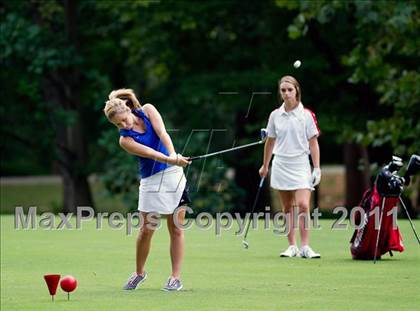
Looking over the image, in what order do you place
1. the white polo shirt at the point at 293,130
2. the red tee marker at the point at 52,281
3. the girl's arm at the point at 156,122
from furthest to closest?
the white polo shirt at the point at 293,130
the girl's arm at the point at 156,122
the red tee marker at the point at 52,281

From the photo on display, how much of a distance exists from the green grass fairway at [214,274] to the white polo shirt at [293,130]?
3.95 ft

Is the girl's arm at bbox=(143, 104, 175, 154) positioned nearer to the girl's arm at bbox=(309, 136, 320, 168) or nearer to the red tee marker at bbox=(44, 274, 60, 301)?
the red tee marker at bbox=(44, 274, 60, 301)

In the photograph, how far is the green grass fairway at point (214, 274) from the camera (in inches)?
405

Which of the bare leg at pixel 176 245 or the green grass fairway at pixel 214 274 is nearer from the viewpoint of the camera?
the green grass fairway at pixel 214 274

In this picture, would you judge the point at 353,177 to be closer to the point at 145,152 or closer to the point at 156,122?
the point at 156,122

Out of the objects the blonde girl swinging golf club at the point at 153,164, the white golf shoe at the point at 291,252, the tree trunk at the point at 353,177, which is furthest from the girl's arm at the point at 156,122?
the tree trunk at the point at 353,177

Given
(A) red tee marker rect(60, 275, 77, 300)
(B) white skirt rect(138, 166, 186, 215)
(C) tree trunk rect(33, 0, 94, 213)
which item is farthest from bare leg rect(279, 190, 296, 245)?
(C) tree trunk rect(33, 0, 94, 213)

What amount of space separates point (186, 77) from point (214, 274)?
23.6 m

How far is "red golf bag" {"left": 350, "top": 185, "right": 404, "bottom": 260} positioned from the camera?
1304 cm

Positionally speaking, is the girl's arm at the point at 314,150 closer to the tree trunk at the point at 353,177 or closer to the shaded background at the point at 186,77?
the shaded background at the point at 186,77

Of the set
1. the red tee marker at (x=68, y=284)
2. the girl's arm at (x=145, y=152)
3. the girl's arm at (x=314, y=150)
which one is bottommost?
the red tee marker at (x=68, y=284)

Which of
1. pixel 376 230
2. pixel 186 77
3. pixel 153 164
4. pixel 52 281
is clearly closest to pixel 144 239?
pixel 153 164

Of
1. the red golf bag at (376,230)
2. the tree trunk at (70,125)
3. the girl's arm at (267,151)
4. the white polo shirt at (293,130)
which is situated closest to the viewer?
the red golf bag at (376,230)

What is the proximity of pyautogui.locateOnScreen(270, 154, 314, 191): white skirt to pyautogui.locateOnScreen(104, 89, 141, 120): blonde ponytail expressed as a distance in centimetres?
321
